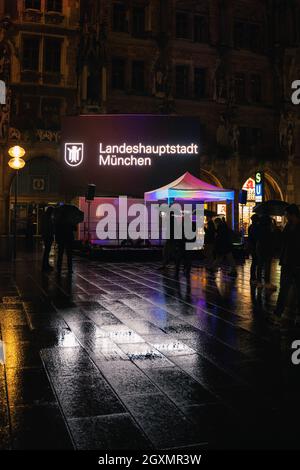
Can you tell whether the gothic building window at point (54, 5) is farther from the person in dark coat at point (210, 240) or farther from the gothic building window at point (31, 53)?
the person in dark coat at point (210, 240)

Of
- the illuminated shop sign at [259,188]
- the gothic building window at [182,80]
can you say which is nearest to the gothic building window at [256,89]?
the gothic building window at [182,80]

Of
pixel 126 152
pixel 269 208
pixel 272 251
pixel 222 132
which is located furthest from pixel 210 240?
pixel 222 132

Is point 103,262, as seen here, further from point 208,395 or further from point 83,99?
point 83,99

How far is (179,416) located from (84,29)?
95.7ft

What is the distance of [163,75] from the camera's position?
1202 inches

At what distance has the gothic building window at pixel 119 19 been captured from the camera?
30266 mm

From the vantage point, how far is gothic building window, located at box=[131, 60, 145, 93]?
1215 inches

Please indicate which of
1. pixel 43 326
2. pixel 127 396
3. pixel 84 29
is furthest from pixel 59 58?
pixel 127 396

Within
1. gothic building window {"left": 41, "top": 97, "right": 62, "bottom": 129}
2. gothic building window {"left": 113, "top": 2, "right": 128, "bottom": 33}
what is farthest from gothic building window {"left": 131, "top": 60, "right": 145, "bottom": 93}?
gothic building window {"left": 41, "top": 97, "right": 62, "bottom": 129}

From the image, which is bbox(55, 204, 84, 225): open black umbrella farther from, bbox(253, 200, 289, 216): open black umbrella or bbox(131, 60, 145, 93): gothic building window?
bbox(131, 60, 145, 93): gothic building window

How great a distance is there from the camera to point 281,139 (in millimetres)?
32781

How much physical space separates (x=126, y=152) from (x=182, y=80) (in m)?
12.8

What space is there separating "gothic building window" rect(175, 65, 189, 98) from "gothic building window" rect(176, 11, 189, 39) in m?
2.21

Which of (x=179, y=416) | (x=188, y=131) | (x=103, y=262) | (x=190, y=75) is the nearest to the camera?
(x=179, y=416)
